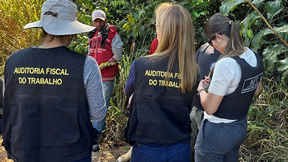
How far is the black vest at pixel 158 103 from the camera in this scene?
1.87 meters

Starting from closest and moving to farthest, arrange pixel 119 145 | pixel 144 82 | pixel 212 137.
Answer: pixel 144 82, pixel 212 137, pixel 119 145

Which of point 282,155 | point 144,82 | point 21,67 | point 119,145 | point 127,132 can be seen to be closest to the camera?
point 21,67

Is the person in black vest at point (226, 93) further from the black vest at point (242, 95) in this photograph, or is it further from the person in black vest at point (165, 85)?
the person in black vest at point (165, 85)

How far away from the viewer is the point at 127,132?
2057mm

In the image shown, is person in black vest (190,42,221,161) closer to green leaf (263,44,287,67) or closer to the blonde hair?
green leaf (263,44,287,67)

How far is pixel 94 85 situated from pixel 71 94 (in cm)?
14

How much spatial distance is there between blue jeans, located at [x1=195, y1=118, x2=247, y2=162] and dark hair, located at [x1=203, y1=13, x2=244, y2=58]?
516 mm

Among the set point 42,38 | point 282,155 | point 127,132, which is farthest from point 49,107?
point 282,155

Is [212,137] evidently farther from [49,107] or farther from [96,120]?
[49,107]

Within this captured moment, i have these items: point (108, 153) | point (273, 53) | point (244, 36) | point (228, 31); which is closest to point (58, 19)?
point (228, 31)

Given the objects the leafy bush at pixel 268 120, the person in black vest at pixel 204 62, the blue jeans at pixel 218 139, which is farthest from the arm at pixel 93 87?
the leafy bush at pixel 268 120

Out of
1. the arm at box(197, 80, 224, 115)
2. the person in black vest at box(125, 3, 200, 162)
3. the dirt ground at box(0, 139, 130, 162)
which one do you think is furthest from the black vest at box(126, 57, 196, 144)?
the dirt ground at box(0, 139, 130, 162)

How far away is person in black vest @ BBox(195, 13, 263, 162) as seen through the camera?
6.70ft

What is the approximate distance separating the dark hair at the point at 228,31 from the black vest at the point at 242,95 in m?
0.11
